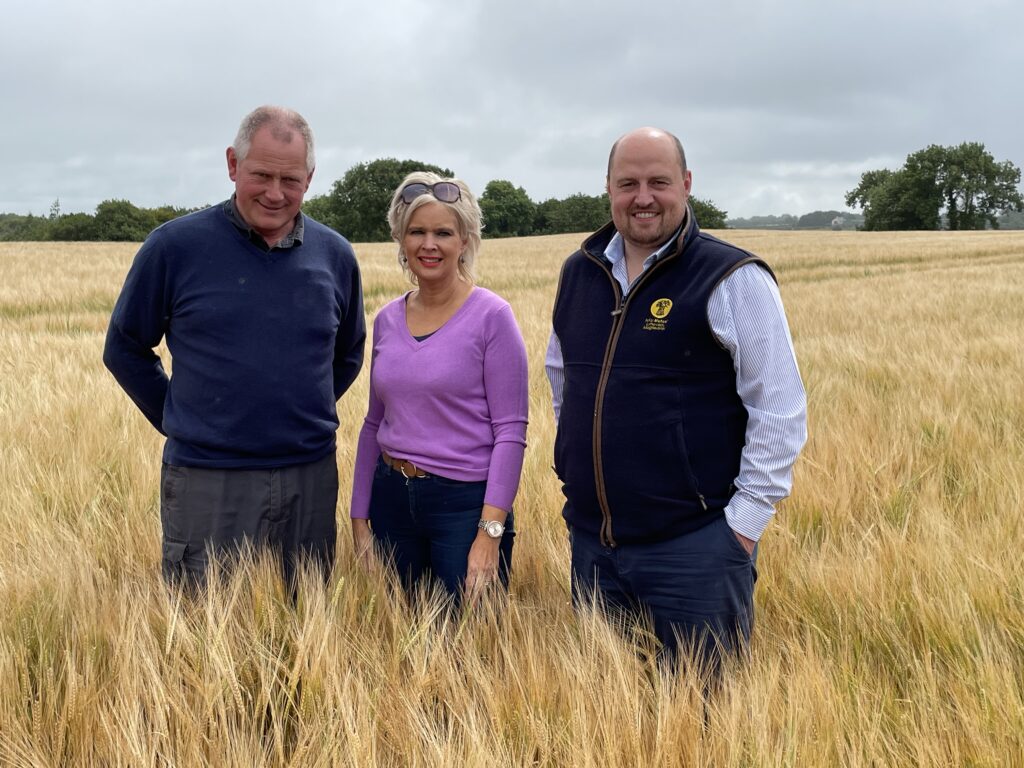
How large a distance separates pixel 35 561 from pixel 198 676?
3.66 feet

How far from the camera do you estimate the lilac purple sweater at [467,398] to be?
2.26 m

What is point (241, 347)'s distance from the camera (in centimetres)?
222

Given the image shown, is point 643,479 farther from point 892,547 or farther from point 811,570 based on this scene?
point 892,547

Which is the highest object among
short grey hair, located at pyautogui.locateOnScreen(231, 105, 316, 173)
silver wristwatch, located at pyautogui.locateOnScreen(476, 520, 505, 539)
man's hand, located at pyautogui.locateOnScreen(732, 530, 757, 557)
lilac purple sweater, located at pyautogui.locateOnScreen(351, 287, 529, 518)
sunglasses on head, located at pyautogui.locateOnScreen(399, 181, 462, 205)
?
short grey hair, located at pyautogui.locateOnScreen(231, 105, 316, 173)

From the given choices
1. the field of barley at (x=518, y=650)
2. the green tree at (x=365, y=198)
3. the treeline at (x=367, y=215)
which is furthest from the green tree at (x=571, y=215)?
the field of barley at (x=518, y=650)

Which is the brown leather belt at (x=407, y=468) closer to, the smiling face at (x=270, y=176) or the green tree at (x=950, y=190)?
the smiling face at (x=270, y=176)

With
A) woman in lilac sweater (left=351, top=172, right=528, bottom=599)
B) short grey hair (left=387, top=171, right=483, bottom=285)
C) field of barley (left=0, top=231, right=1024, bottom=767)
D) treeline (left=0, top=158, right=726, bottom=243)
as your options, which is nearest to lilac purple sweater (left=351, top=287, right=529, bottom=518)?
woman in lilac sweater (left=351, top=172, right=528, bottom=599)

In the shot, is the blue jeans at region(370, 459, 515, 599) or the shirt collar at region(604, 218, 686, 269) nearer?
the shirt collar at region(604, 218, 686, 269)

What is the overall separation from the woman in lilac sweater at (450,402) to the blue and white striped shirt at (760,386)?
667 millimetres

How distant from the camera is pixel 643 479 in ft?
6.35

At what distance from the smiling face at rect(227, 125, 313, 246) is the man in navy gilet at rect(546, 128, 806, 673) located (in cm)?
91

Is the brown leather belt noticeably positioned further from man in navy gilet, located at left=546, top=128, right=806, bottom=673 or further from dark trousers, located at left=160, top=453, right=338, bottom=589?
man in navy gilet, located at left=546, top=128, right=806, bottom=673

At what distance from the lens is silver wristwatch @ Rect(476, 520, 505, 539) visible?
2.22 metres

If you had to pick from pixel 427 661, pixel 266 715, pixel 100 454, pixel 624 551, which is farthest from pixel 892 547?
pixel 100 454
